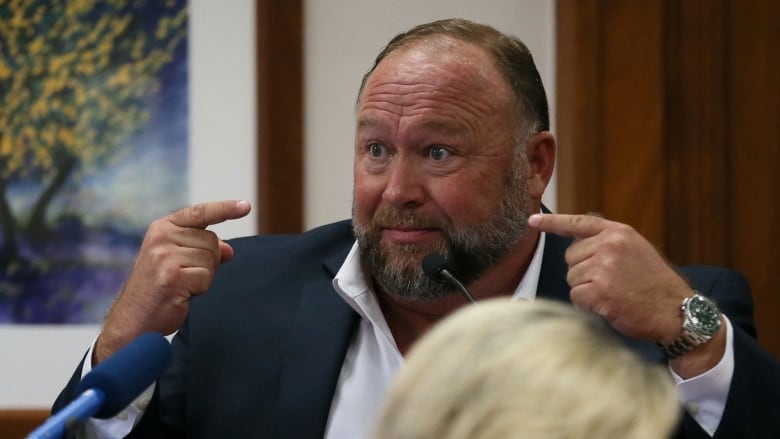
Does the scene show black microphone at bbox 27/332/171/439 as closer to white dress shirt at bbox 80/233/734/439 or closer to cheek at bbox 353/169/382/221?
white dress shirt at bbox 80/233/734/439

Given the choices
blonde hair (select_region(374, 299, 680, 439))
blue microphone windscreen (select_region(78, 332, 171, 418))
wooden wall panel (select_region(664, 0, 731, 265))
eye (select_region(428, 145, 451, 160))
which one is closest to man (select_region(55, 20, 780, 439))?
eye (select_region(428, 145, 451, 160))

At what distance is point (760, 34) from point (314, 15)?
93 cm

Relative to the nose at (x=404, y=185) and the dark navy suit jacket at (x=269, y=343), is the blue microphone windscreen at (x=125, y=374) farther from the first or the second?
the nose at (x=404, y=185)

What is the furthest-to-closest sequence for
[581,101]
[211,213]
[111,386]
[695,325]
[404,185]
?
[581,101], [404,185], [211,213], [695,325], [111,386]

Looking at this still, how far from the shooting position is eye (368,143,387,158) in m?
1.72

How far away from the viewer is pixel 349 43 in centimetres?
227

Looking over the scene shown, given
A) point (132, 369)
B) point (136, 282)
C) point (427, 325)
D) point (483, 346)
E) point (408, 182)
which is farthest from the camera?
point (427, 325)

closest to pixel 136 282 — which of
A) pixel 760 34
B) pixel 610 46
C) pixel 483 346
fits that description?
pixel 483 346

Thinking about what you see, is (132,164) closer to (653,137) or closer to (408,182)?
(408,182)

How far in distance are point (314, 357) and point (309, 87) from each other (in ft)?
2.45

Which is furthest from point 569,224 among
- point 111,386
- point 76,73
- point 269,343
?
point 76,73

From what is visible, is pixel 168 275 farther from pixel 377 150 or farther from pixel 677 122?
pixel 677 122

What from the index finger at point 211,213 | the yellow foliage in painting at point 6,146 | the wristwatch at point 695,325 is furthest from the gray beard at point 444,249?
the yellow foliage in painting at point 6,146

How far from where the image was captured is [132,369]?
113cm
